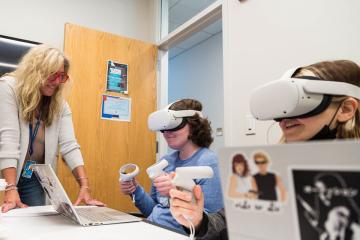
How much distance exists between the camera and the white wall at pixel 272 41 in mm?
1404

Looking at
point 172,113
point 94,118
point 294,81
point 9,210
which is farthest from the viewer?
point 94,118

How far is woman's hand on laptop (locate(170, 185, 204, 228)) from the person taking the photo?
0.71m

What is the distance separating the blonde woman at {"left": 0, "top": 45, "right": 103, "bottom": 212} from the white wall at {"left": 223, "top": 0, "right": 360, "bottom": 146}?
3.20 feet

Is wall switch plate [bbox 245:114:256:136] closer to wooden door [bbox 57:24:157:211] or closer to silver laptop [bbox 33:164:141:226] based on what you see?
silver laptop [bbox 33:164:141:226]

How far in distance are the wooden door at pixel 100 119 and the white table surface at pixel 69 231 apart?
1377mm

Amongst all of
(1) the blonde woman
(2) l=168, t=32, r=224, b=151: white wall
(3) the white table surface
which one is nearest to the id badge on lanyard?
(1) the blonde woman

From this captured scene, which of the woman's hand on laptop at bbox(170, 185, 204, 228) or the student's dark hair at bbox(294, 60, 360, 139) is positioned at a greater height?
the student's dark hair at bbox(294, 60, 360, 139)

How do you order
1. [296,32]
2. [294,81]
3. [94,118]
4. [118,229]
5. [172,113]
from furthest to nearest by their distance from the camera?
[94,118]
[296,32]
[172,113]
[118,229]
[294,81]

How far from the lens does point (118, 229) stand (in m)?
0.96

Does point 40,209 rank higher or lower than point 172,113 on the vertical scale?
lower

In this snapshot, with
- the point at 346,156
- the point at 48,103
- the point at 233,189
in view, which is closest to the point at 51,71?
the point at 48,103

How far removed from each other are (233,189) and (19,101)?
Result: 1.38m

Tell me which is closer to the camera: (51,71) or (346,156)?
(346,156)

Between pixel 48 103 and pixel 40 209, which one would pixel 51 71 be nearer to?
pixel 48 103
